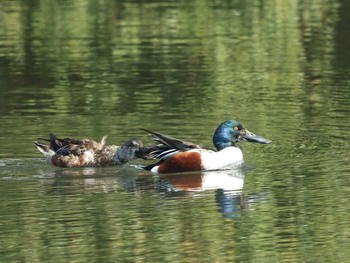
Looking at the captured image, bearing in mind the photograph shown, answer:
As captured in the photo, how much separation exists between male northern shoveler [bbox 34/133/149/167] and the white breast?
0.98 m

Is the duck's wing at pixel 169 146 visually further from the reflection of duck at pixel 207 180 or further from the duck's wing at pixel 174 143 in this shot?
the reflection of duck at pixel 207 180

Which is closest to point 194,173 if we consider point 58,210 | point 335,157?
point 335,157

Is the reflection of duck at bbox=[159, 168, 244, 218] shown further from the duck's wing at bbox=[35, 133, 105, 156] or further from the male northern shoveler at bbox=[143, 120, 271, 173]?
the duck's wing at bbox=[35, 133, 105, 156]

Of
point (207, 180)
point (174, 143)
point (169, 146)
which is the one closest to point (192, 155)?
point (174, 143)

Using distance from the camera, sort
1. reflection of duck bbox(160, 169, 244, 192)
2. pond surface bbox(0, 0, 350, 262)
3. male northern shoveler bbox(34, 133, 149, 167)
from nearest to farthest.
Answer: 1. pond surface bbox(0, 0, 350, 262)
2. reflection of duck bbox(160, 169, 244, 192)
3. male northern shoveler bbox(34, 133, 149, 167)

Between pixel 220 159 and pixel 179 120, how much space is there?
3.03 m

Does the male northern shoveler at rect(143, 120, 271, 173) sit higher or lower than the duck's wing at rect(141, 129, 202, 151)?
lower

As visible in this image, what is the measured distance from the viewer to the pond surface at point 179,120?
1220cm

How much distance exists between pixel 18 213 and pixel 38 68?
11961 millimetres

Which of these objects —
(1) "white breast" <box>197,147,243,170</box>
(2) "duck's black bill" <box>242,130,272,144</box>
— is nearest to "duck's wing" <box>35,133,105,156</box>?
(1) "white breast" <box>197,147,243,170</box>

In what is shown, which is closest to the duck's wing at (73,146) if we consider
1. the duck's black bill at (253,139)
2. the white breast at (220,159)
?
the white breast at (220,159)

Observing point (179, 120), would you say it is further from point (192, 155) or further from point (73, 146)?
point (192, 155)

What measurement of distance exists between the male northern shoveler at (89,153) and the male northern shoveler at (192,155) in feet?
1.06

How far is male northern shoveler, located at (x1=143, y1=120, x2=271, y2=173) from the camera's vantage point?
1587 centimetres
